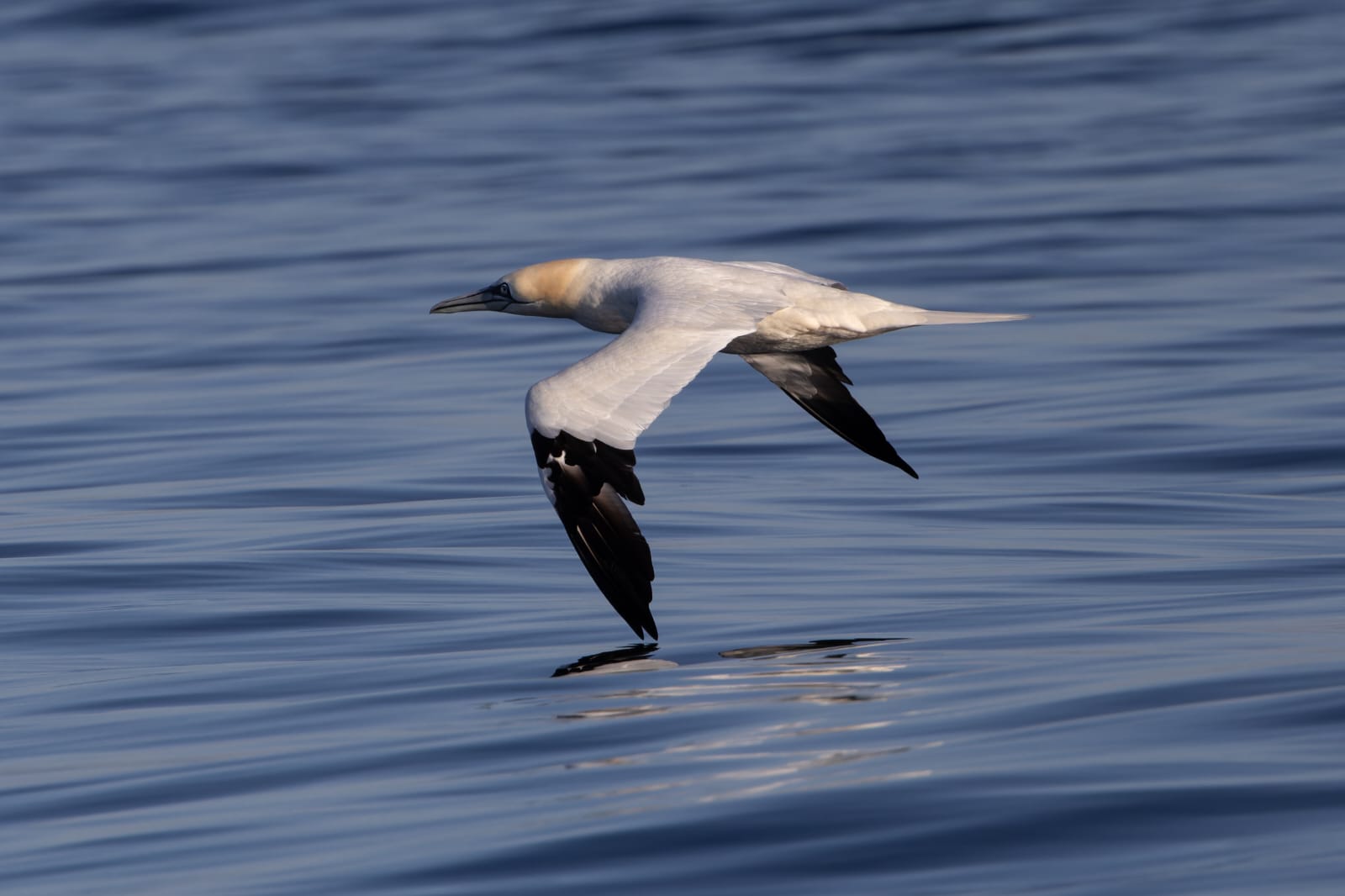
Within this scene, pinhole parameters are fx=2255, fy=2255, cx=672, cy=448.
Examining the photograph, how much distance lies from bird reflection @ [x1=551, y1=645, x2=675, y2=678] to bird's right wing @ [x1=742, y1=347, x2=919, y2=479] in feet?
10.2

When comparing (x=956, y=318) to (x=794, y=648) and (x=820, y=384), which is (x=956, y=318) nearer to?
(x=820, y=384)

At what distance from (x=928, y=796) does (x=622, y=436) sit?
3028mm

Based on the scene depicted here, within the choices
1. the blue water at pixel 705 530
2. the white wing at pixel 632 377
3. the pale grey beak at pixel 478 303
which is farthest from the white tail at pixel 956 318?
the pale grey beak at pixel 478 303

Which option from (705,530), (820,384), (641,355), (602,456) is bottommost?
(705,530)

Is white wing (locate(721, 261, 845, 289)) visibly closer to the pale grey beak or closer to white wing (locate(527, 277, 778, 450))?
white wing (locate(527, 277, 778, 450))

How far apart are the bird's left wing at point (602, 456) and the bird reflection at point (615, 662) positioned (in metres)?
0.08

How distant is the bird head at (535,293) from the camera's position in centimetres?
1089

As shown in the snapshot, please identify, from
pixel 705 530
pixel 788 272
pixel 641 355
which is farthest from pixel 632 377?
pixel 705 530

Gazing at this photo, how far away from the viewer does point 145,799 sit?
6531 mm

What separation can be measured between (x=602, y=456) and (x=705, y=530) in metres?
2.35

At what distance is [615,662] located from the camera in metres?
8.01

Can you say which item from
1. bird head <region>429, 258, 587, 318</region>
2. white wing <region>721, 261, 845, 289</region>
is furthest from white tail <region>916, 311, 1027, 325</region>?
bird head <region>429, 258, 587, 318</region>

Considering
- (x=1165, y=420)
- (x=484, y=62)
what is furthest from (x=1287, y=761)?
(x=484, y=62)

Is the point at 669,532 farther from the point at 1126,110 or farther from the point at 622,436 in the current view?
the point at 1126,110
